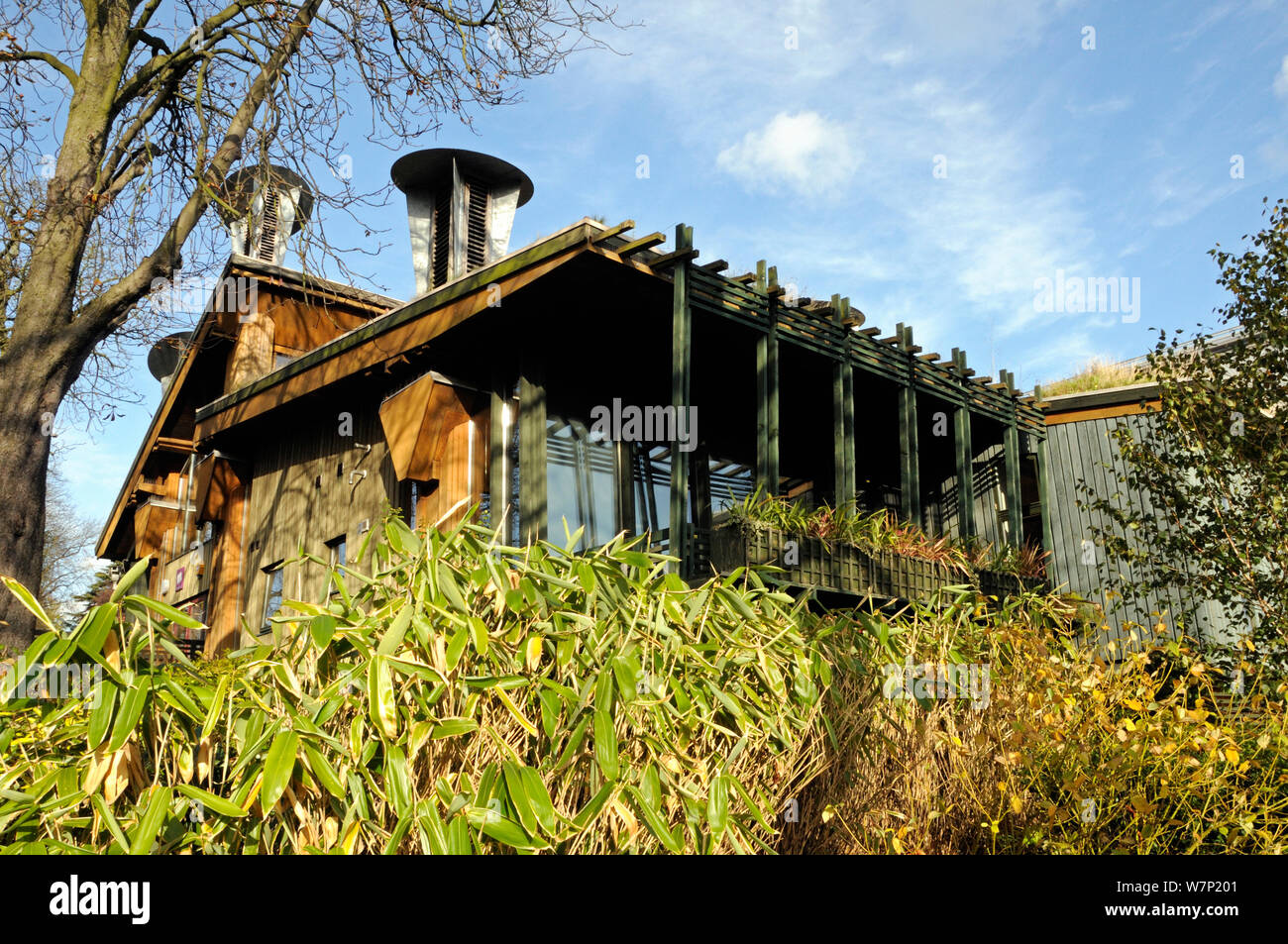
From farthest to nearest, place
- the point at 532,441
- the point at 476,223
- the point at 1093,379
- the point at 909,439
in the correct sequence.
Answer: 1. the point at 1093,379
2. the point at 476,223
3. the point at 909,439
4. the point at 532,441

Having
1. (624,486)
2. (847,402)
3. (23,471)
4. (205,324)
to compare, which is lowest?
(23,471)

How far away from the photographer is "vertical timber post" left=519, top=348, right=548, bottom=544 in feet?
36.0

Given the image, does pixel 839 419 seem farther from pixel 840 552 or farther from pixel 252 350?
pixel 252 350

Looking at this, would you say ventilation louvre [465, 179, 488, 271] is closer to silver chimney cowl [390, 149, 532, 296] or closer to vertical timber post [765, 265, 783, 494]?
silver chimney cowl [390, 149, 532, 296]

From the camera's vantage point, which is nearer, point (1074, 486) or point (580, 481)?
point (580, 481)

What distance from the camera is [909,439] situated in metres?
13.2

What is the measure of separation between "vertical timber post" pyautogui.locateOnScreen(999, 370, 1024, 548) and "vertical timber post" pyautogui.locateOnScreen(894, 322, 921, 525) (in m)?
2.50

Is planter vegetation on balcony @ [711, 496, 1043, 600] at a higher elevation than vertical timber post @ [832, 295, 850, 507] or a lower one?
lower

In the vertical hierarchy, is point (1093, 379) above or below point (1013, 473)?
above

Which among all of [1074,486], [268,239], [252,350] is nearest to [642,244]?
[1074,486]

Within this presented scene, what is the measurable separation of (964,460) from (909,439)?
1.50 metres

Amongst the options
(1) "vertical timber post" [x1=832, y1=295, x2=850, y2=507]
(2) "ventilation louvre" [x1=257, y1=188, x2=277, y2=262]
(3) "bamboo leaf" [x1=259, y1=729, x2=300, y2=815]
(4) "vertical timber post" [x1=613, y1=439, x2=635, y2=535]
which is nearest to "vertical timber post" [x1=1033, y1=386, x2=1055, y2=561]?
(1) "vertical timber post" [x1=832, y1=295, x2=850, y2=507]
